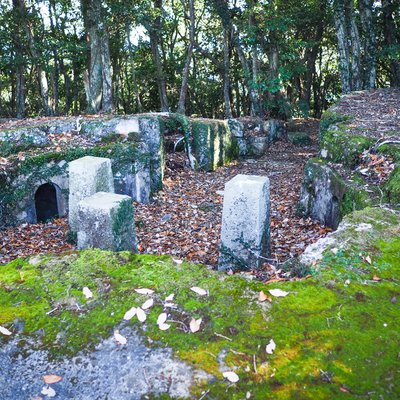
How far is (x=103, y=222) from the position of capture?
565 cm

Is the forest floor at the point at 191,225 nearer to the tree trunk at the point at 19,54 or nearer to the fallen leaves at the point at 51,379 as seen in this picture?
the fallen leaves at the point at 51,379

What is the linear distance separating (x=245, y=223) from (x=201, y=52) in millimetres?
13603

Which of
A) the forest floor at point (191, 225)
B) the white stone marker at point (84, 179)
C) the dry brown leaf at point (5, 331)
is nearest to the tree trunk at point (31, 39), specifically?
the forest floor at point (191, 225)

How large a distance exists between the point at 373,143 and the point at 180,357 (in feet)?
18.9

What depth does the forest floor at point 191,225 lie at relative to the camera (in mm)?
6691

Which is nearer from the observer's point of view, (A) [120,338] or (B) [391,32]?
(A) [120,338]

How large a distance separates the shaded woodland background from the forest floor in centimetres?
433

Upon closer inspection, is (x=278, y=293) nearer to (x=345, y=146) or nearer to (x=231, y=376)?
(x=231, y=376)

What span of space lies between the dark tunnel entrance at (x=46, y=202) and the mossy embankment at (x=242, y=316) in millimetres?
5992

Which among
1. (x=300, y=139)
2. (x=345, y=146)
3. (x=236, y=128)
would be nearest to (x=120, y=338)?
(x=345, y=146)

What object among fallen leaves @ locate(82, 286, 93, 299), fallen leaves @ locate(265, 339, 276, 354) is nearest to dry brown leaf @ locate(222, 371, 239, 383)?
fallen leaves @ locate(265, 339, 276, 354)

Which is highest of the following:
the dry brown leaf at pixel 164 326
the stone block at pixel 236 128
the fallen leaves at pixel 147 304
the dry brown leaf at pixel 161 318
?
the stone block at pixel 236 128

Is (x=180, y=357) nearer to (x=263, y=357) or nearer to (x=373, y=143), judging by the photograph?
(x=263, y=357)

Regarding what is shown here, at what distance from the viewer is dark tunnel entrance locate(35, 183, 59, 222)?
9.10 m
